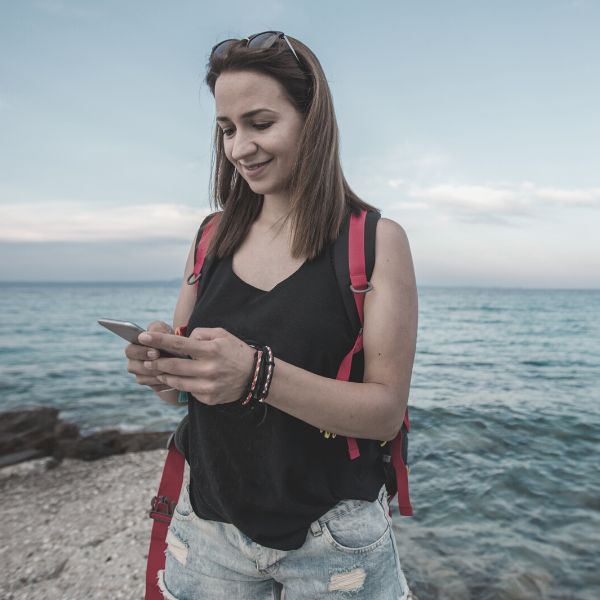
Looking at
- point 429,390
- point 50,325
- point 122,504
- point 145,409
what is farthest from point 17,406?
point 50,325

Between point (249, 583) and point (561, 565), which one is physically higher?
point (249, 583)

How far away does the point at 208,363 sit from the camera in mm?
1408

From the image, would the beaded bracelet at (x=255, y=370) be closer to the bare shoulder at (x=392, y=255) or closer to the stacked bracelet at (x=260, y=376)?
the stacked bracelet at (x=260, y=376)

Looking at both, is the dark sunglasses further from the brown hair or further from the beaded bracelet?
the beaded bracelet

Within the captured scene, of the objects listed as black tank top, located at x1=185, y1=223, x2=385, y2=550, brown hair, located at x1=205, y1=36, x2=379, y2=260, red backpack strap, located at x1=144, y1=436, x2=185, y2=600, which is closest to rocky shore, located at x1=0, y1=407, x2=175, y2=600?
red backpack strap, located at x1=144, y1=436, x2=185, y2=600

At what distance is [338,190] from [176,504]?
1.37 metres

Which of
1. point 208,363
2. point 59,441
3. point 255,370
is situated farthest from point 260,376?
point 59,441

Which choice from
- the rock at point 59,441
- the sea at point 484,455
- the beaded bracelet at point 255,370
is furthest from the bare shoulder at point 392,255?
the rock at point 59,441

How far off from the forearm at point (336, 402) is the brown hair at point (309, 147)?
1.49 feet

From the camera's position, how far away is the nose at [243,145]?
6.04 ft

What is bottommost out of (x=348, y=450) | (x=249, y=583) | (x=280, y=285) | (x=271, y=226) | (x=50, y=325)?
(x=50, y=325)

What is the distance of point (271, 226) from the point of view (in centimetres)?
205

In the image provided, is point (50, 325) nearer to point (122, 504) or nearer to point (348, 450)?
point (122, 504)

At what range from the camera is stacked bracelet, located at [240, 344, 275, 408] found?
1.46 metres
